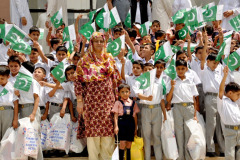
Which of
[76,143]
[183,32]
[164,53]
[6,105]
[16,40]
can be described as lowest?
[76,143]

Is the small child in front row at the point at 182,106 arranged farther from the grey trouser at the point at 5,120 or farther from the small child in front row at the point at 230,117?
the grey trouser at the point at 5,120

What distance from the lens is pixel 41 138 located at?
22.9 ft

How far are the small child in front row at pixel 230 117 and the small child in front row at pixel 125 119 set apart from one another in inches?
50.5

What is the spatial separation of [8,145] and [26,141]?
27 centimetres

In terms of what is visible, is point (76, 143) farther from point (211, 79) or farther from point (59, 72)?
point (211, 79)

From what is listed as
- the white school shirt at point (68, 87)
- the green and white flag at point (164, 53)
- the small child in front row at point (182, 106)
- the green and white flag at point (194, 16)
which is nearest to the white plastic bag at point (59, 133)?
the white school shirt at point (68, 87)

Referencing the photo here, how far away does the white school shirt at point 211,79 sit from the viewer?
7.17 meters

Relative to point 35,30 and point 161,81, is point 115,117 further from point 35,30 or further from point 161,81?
point 35,30

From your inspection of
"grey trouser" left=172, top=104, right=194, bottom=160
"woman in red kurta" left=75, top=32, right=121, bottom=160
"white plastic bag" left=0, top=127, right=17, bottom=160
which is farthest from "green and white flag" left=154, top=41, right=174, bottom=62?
"white plastic bag" left=0, top=127, right=17, bottom=160

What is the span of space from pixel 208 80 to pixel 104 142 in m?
2.10

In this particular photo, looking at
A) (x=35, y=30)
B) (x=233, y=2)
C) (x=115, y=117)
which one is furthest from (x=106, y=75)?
(x=233, y=2)

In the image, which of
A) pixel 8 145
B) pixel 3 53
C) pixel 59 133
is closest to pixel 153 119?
pixel 59 133

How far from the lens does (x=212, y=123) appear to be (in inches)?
279

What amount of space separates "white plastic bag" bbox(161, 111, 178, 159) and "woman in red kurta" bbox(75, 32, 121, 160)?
2.90ft
